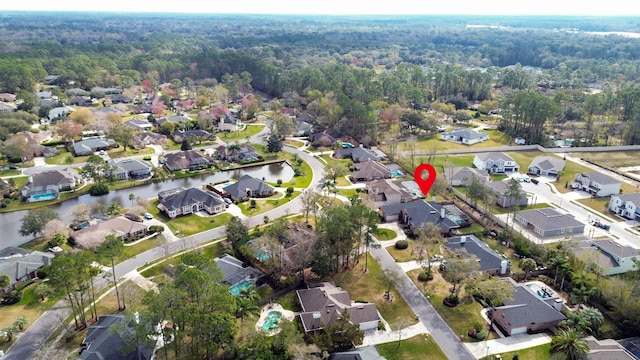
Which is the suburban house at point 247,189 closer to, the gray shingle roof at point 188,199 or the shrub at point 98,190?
the gray shingle roof at point 188,199

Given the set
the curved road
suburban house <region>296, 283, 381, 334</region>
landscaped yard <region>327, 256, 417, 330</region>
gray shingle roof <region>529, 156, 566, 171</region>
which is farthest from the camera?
gray shingle roof <region>529, 156, 566, 171</region>

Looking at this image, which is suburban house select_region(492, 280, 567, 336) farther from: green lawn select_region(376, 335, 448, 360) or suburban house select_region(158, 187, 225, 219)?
suburban house select_region(158, 187, 225, 219)

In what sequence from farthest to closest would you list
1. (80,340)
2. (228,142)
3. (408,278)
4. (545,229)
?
(228,142), (545,229), (408,278), (80,340)

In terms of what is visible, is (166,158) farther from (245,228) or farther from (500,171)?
(500,171)

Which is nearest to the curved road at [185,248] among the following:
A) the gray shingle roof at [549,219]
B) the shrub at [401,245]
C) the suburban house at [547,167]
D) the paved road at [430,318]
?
the paved road at [430,318]

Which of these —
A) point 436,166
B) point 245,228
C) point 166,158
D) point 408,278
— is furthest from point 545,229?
point 166,158

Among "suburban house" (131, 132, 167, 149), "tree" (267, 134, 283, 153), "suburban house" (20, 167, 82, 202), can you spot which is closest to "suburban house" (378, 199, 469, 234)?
"tree" (267, 134, 283, 153)

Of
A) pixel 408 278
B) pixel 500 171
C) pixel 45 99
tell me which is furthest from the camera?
pixel 45 99
